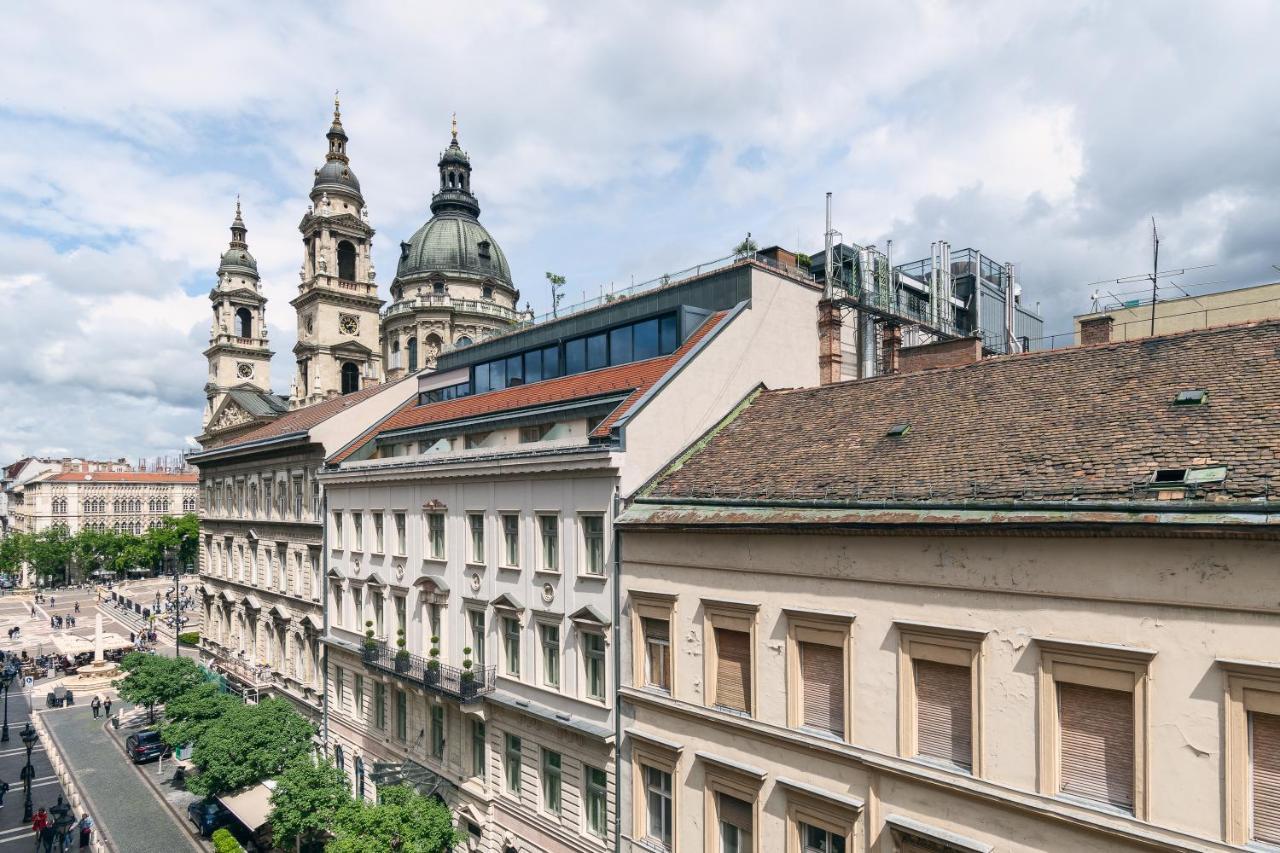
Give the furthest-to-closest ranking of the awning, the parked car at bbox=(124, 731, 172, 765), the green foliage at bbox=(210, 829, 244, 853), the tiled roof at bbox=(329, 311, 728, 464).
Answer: the parked car at bbox=(124, 731, 172, 765) < the awning < the green foliage at bbox=(210, 829, 244, 853) < the tiled roof at bbox=(329, 311, 728, 464)

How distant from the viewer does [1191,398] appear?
13.8 metres

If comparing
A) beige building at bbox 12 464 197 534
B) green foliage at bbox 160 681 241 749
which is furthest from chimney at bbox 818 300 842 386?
beige building at bbox 12 464 197 534

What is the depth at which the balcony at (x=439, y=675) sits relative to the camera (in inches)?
937

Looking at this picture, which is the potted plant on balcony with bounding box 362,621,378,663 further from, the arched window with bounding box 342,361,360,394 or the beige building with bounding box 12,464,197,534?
the beige building with bounding box 12,464,197,534

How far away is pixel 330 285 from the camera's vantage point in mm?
64125

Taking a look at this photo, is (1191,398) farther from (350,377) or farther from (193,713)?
(350,377)

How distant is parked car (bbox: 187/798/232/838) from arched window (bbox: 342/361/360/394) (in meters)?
39.7

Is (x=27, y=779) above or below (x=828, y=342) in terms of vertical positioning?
below

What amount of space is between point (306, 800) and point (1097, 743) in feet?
77.7

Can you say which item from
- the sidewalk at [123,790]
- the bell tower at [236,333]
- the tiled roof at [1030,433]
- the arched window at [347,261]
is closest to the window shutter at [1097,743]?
the tiled roof at [1030,433]

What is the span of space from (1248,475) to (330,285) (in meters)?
65.3

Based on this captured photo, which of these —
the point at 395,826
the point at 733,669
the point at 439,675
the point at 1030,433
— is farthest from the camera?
the point at 439,675

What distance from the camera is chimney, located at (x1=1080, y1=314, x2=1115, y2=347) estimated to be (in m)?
21.4

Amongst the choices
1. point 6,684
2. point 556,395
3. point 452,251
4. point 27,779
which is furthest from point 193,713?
point 452,251
